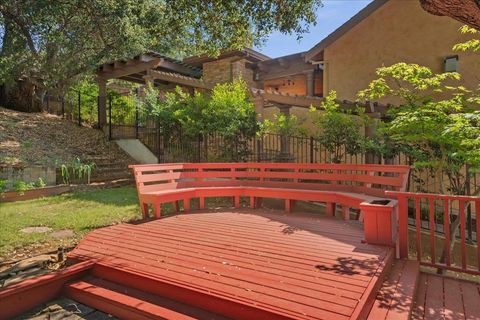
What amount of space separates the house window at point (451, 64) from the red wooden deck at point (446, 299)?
30.1ft

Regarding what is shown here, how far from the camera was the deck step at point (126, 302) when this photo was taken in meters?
2.77

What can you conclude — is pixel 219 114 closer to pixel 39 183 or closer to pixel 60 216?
pixel 60 216

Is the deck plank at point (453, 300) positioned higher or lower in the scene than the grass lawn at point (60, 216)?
lower

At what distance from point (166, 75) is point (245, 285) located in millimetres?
12222

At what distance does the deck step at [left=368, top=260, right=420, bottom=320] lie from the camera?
2.62m

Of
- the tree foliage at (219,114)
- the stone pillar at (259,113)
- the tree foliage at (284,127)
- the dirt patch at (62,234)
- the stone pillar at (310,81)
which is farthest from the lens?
the stone pillar at (310,81)

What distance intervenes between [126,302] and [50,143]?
11377mm

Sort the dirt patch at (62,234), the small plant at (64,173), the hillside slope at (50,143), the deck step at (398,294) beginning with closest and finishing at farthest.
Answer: the deck step at (398,294) < the dirt patch at (62,234) < the small plant at (64,173) < the hillside slope at (50,143)

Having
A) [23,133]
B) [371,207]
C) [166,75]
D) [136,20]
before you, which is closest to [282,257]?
[371,207]

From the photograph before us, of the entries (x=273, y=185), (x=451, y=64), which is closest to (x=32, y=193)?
(x=273, y=185)

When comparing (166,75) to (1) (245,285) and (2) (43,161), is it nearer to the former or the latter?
(2) (43,161)

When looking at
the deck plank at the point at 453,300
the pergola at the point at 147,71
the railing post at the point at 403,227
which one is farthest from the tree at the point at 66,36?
the deck plank at the point at 453,300

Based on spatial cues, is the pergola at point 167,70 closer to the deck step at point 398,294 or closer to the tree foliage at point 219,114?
the tree foliage at point 219,114

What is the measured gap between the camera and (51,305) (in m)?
3.14
